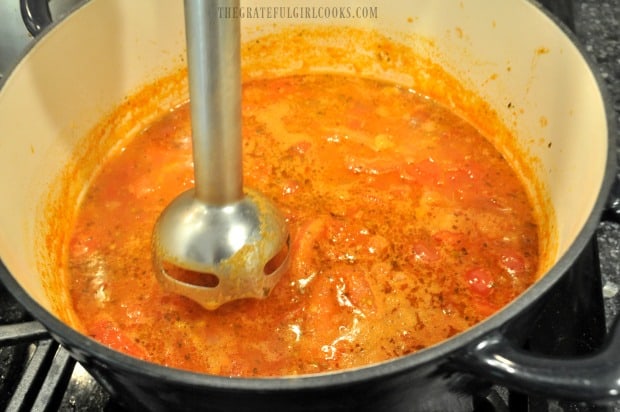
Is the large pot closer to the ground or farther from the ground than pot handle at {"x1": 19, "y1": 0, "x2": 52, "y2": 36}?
closer to the ground

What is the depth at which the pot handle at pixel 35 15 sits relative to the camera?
1.18 m

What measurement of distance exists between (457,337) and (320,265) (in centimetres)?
49

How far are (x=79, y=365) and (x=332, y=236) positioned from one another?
0.47 m

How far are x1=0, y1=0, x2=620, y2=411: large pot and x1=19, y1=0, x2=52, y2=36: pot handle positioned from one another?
3 cm

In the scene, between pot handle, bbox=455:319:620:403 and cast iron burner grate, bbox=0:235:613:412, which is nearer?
pot handle, bbox=455:319:620:403

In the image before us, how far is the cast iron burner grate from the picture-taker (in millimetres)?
954

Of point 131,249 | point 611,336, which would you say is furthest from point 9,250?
point 611,336

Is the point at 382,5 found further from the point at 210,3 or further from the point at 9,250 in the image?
the point at 9,250

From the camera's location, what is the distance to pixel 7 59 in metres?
1.45

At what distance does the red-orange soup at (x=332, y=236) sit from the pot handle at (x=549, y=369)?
0.34m
